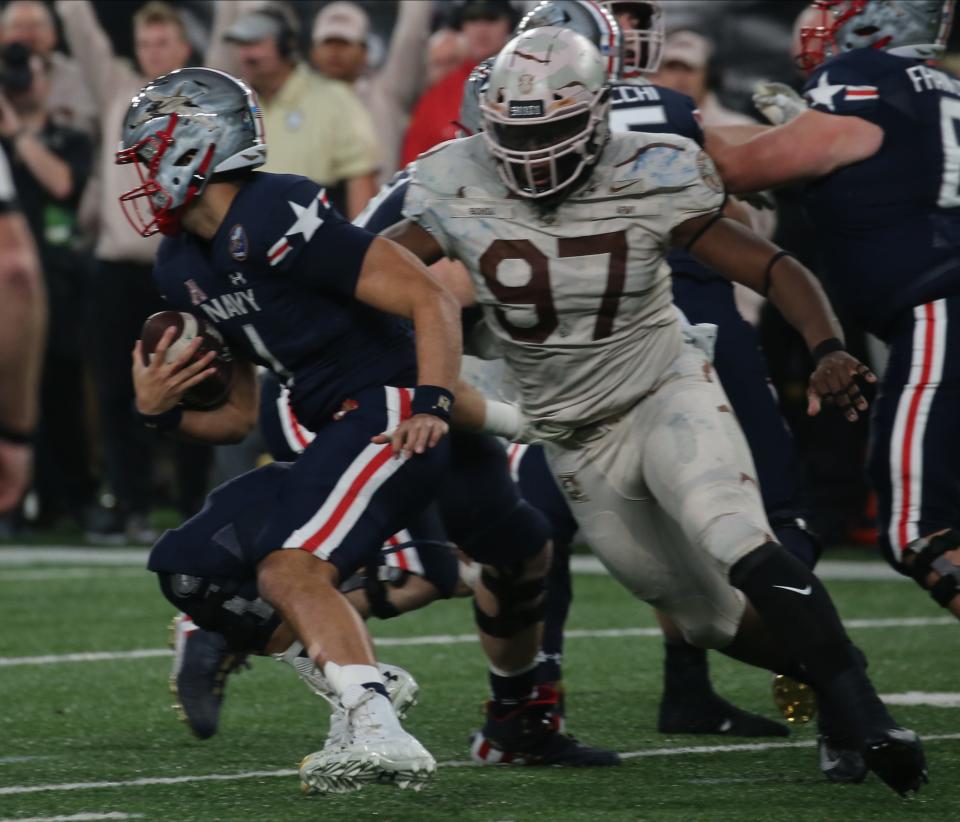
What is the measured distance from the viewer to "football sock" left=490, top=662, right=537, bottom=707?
449 cm

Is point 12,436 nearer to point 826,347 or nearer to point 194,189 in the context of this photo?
point 194,189

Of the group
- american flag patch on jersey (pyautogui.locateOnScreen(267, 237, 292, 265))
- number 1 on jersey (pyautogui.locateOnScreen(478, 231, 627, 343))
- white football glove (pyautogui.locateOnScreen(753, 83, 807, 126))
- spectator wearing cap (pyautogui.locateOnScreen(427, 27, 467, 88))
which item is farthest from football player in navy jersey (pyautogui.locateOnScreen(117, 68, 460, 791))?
spectator wearing cap (pyautogui.locateOnScreen(427, 27, 467, 88))

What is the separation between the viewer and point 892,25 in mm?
4891

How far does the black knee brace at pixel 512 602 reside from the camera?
175 inches

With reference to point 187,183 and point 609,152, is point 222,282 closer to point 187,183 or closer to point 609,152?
point 187,183

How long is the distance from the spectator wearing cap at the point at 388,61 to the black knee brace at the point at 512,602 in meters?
4.77

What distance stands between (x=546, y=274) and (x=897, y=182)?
1.10 m

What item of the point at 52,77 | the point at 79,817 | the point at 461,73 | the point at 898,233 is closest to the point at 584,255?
the point at 898,233

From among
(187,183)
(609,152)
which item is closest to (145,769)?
(187,183)

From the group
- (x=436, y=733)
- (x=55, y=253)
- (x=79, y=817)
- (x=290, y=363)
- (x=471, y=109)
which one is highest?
(x=471, y=109)

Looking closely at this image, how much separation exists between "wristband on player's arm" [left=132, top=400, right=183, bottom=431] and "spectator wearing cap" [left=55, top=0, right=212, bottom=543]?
4.75 meters

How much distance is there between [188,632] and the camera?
478 centimetres

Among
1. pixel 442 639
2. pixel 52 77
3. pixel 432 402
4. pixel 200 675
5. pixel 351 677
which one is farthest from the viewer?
pixel 52 77

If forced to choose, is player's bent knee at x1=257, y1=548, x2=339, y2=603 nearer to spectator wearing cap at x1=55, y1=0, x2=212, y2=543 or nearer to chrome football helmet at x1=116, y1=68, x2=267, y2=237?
chrome football helmet at x1=116, y1=68, x2=267, y2=237
